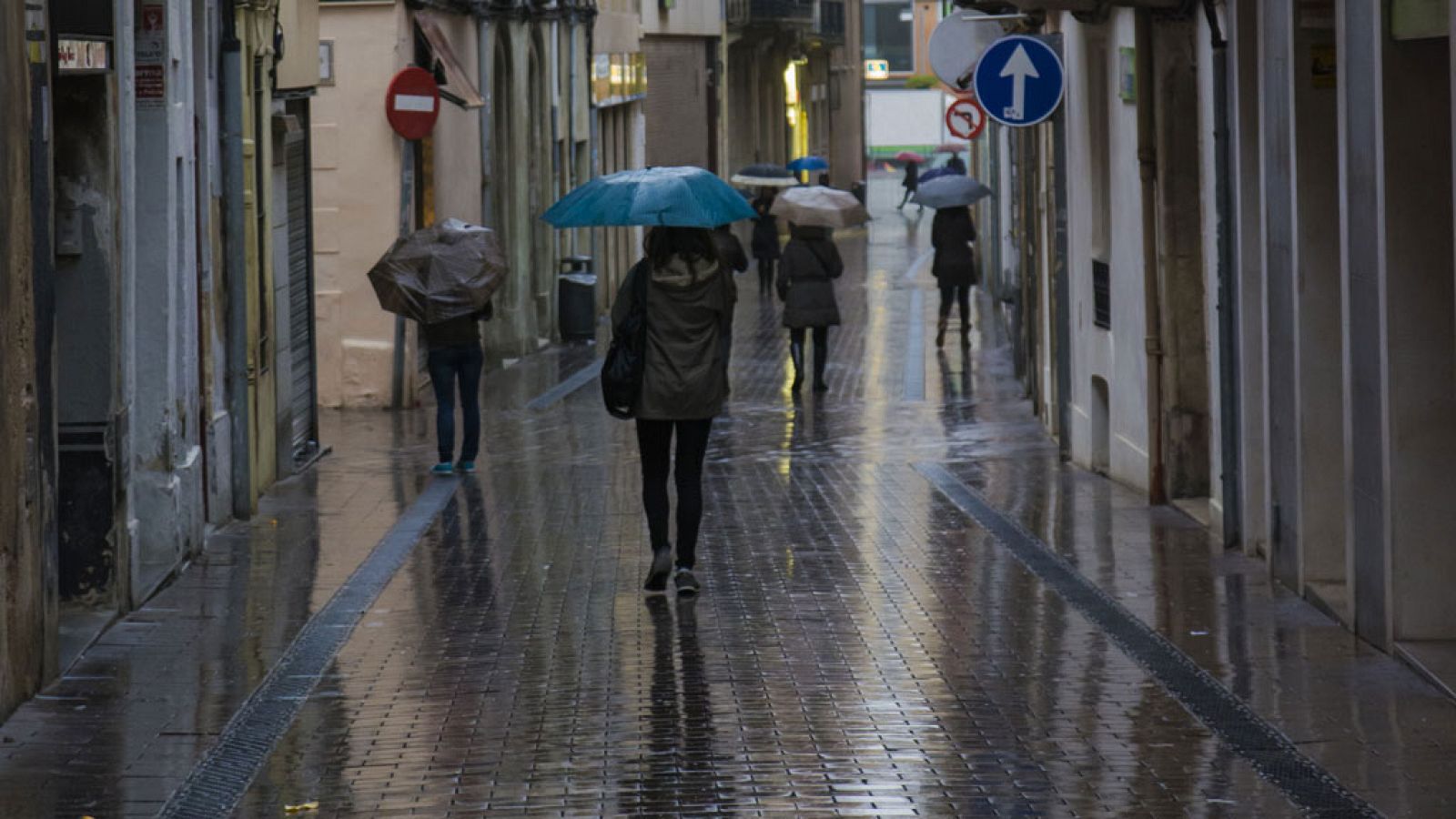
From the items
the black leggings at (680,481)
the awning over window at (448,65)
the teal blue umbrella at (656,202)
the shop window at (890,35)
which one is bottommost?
the black leggings at (680,481)

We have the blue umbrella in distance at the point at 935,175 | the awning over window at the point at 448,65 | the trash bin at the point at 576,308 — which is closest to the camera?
the awning over window at the point at 448,65

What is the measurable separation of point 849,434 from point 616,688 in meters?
10.5

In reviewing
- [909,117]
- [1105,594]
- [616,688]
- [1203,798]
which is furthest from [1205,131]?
[909,117]

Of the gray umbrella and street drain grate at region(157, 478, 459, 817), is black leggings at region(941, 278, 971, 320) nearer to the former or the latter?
the gray umbrella

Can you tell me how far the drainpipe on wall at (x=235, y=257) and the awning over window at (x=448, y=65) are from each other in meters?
8.85

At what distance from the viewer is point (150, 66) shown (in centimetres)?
1225

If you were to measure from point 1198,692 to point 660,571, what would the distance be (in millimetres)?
3221

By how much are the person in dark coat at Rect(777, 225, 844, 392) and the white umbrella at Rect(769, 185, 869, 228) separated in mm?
118

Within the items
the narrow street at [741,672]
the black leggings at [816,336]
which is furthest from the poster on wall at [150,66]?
the black leggings at [816,336]

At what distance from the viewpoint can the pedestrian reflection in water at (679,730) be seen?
7.45 meters

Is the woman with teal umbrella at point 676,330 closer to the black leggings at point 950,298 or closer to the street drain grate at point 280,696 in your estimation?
the street drain grate at point 280,696

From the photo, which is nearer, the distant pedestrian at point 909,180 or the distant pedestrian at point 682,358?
the distant pedestrian at point 682,358

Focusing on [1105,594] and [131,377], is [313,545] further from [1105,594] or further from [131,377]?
[1105,594]

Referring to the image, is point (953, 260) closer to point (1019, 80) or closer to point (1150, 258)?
point (1019, 80)
